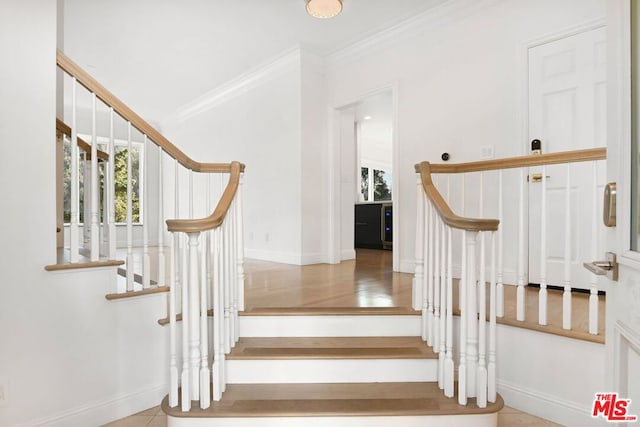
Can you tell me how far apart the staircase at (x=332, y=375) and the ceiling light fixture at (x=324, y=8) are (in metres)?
2.74

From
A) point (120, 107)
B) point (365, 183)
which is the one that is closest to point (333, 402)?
point (120, 107)

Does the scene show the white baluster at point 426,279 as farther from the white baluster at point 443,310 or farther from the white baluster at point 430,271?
the white baluster at point 443,310

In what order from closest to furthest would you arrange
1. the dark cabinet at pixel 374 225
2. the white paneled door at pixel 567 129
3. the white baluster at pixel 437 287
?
1. the white baluster at pixel 437 287
2. the white paneled door at pixel 567 129
3. the dark cabinet at pixel 374 225

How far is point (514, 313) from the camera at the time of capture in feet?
7.30

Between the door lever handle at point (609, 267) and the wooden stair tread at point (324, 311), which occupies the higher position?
the door lever handle at point (609, 267)

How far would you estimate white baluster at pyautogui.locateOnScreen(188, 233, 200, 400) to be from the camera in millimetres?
1588

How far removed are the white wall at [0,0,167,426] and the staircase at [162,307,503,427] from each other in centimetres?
54

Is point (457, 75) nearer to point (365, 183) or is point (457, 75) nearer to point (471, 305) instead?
point (471, 305)

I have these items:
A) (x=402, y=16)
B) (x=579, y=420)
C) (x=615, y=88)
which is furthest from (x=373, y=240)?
(x=615, y=88)

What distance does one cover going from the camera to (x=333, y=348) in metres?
2.10

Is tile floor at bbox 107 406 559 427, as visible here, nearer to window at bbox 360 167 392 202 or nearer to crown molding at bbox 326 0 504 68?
crown molding at bbox 326 0 504 68

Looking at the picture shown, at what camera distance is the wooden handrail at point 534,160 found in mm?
1849
